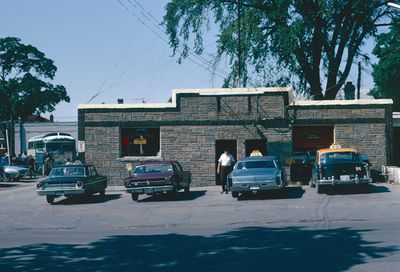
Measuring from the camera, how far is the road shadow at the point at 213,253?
8875 millimetres

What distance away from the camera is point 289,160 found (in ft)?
85.5

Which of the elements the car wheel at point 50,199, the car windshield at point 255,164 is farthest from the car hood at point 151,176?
the car wheel at point 50,199

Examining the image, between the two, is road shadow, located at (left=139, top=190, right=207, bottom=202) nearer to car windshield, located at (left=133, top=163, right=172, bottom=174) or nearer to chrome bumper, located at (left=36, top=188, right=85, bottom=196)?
car windshield, located at (left=133, top=163, right=172, bottom=174)

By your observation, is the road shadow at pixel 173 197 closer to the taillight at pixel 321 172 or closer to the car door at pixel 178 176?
the car door at pixel 178 176

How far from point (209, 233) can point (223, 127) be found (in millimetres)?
14103

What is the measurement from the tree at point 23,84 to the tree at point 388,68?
4082 cm

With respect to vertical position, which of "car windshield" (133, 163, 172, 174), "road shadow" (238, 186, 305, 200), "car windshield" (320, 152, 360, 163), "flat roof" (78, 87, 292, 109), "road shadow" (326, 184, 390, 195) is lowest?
"road shadow" (238, 186, 305, 200)

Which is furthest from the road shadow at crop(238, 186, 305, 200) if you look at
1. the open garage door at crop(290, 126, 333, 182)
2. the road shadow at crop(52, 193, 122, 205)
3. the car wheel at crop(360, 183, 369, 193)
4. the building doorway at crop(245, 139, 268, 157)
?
the road shadow at crop(52, 193, 122, 205)

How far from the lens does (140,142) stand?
2731 centimetres

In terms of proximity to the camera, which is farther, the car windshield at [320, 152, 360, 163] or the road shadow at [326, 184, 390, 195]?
the car windshield at [320, 152, 360, 163]

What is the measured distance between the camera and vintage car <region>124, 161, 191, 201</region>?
2022cm

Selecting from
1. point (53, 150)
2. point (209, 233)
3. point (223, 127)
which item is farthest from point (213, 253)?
point (53, 150)

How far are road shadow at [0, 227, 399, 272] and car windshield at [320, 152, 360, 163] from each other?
870cm

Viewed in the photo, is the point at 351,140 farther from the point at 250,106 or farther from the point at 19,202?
the point at 19,202
